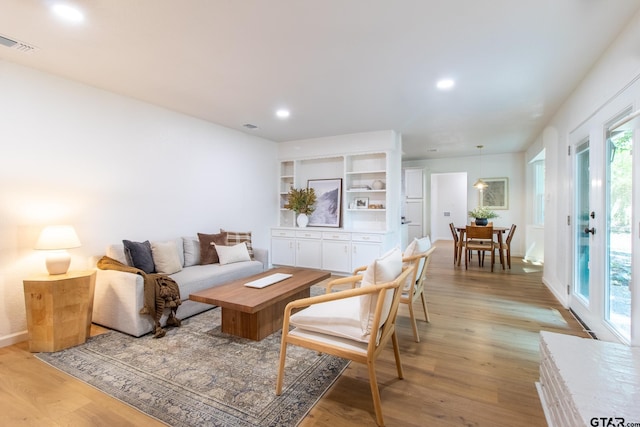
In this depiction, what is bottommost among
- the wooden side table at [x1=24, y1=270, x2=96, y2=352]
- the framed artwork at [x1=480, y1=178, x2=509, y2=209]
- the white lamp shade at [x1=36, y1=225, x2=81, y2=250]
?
the wooden side table at [x1=24, y1=270, x2=96, y2=352]

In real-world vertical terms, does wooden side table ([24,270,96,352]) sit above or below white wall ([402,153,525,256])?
below

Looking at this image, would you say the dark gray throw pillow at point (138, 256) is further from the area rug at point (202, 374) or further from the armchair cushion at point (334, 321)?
the armchair cushion at point (334, 321)

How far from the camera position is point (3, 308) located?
268 centimetres

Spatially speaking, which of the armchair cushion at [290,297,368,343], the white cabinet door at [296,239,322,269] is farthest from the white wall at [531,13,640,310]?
the white cabinet door at [296,239,322,269]

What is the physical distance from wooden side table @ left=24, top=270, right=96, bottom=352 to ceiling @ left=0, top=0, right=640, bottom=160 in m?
1.95

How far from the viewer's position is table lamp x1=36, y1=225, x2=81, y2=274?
260 cm

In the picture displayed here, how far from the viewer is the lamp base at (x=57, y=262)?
2.69 metres

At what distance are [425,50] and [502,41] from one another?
1.86ft

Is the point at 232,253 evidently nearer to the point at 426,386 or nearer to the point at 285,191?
the point at 285,191

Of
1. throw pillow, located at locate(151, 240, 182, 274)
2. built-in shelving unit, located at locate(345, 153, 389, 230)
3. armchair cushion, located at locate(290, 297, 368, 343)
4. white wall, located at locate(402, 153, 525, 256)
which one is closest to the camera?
armchair cushion, located at locate(290, 297, 368, 343)

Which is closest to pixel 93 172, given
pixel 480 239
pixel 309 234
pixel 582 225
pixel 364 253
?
pixel 309 234

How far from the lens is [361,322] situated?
1792mm

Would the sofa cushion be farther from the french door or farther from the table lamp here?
the french door

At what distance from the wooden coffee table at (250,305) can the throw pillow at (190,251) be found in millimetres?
1164
